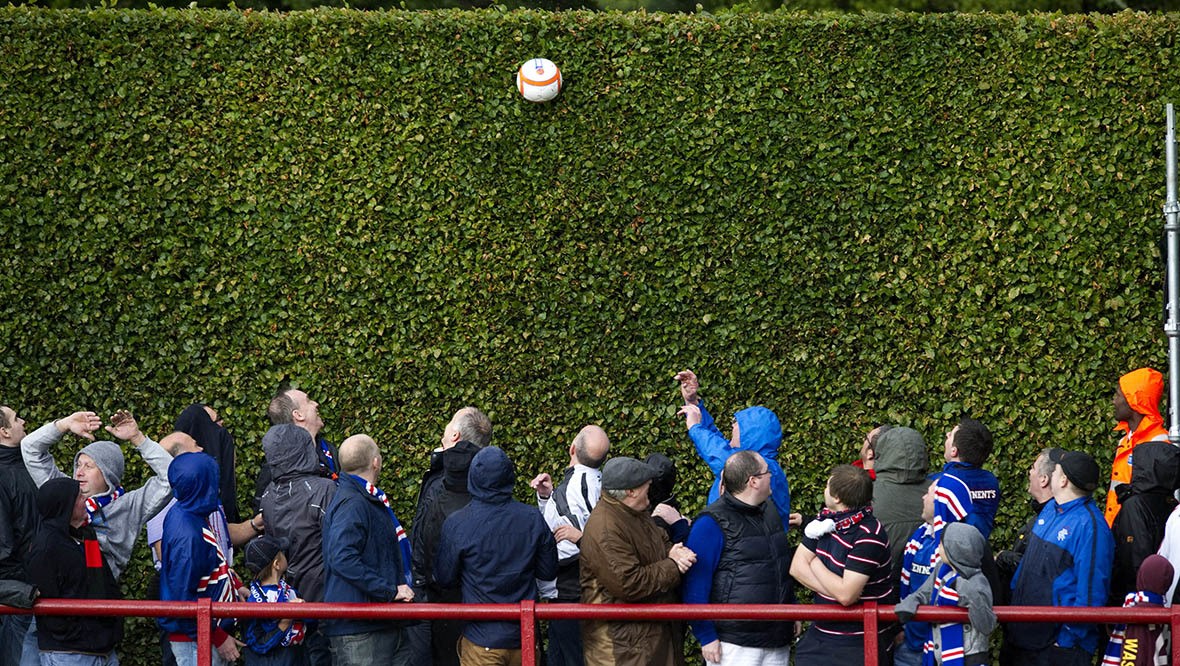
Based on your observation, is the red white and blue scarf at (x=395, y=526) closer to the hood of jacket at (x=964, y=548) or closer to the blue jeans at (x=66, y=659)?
the blue jeans at (x=66, y=659)

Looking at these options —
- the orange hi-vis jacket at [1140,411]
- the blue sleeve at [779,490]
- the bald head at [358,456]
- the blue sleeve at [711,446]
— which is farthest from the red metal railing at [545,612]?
the orange hi-vis jacket at [1140,411]

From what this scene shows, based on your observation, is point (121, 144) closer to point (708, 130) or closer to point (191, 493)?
point (191, 493)

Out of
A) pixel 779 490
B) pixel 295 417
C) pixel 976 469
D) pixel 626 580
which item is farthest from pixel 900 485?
pixel 295 417

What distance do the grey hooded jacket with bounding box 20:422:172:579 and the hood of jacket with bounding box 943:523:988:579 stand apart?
13.9ft

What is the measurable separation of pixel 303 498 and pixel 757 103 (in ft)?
14.4

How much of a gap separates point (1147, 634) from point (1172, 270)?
326 cm

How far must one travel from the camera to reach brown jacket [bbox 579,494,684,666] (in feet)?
20.6

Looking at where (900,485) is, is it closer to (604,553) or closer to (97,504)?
(604,553)

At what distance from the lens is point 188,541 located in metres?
6.57

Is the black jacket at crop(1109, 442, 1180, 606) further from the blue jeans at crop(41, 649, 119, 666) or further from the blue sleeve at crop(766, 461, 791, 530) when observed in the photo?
the blue jeans at crop(41, 649, 119, 666)

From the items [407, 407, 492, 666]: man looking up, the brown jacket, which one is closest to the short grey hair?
[407, 407, 492, 666]: man looking up

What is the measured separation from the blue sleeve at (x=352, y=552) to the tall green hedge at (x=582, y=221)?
2717mm

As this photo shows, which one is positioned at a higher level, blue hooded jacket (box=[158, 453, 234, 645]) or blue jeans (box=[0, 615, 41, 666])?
blue hooded jacket (box=[158, 453, 234, 645])

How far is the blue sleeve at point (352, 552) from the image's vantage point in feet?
21.1
